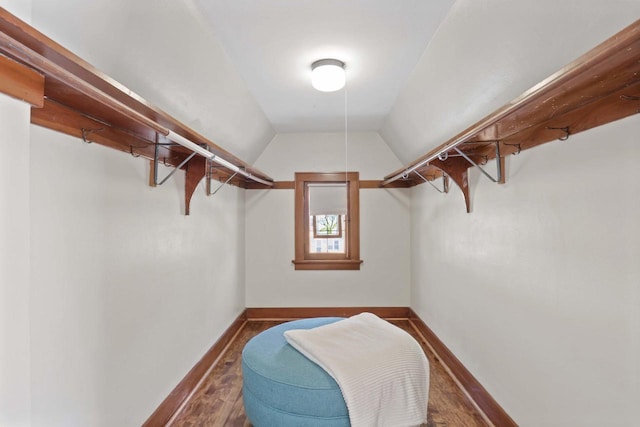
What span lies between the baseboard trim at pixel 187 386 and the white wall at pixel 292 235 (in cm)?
96

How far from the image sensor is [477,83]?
1.91m

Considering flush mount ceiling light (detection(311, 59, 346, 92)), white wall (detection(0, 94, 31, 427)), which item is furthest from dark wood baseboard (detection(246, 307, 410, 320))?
white wall (detection(0, 94, 31, 427))

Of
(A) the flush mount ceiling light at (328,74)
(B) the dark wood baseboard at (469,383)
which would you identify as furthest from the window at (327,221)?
(A) the flush mount ceiling light at (328,74)

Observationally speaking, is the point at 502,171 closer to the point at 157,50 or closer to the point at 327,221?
the point at 157,50

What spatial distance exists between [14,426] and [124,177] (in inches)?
43.0

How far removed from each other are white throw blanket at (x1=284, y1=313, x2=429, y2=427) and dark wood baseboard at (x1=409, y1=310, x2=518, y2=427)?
17.7 inches

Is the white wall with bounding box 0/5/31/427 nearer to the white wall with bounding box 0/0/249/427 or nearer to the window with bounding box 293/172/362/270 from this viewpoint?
the white wall with bounding box 0/0/249/427

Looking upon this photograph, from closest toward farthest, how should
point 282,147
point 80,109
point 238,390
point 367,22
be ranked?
point 80,109
point 367,22
point 238,390
point 282,147

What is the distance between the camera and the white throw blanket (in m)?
1.76

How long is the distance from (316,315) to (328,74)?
9.49 feet

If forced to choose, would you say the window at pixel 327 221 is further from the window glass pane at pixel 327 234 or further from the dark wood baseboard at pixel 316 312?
the dark wood baseboard at pixel 316 312

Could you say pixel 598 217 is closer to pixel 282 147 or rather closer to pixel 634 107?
pixel 634 107

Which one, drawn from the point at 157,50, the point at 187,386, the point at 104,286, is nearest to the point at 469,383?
the point at 187,386

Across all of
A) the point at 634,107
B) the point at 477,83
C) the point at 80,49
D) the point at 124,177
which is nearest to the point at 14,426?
the point at 124,177
